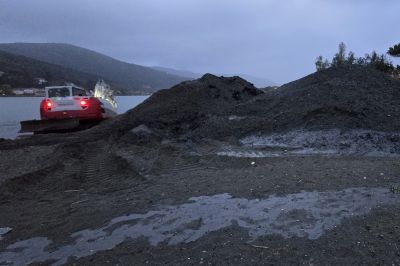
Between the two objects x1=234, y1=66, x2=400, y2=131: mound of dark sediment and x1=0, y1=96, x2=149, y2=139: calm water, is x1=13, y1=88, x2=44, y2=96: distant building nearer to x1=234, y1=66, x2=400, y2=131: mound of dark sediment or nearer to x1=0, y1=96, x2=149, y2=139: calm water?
x1=0, y1=96, x2=149, y2=139: calm water

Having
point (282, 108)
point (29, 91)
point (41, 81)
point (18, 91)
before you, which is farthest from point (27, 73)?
point (282, 108)

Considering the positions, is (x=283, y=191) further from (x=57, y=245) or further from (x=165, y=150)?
(x=165, y=150)

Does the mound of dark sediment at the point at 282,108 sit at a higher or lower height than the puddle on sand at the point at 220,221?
higher

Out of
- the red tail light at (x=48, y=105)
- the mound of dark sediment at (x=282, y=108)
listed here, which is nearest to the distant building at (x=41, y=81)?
the red tail light at (x=48, y=105)

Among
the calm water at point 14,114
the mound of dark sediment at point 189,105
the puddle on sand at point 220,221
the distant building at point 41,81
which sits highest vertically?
the distant building at point 41,81

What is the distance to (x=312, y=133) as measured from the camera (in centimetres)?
1232

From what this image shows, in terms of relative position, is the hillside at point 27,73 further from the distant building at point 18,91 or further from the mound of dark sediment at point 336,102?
the mound of dark sediment at point 336,102

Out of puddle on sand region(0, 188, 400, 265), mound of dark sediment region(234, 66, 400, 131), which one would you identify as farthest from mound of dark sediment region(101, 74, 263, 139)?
puddle on sand region(0, 188, 400, 265)

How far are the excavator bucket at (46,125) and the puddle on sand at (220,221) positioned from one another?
13515mm

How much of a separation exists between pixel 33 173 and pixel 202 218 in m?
5.13

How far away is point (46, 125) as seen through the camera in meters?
19.1

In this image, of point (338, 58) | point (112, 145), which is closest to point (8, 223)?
point (112, 145)

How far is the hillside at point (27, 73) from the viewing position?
9630cm

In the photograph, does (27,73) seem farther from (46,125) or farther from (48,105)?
(46,125)
